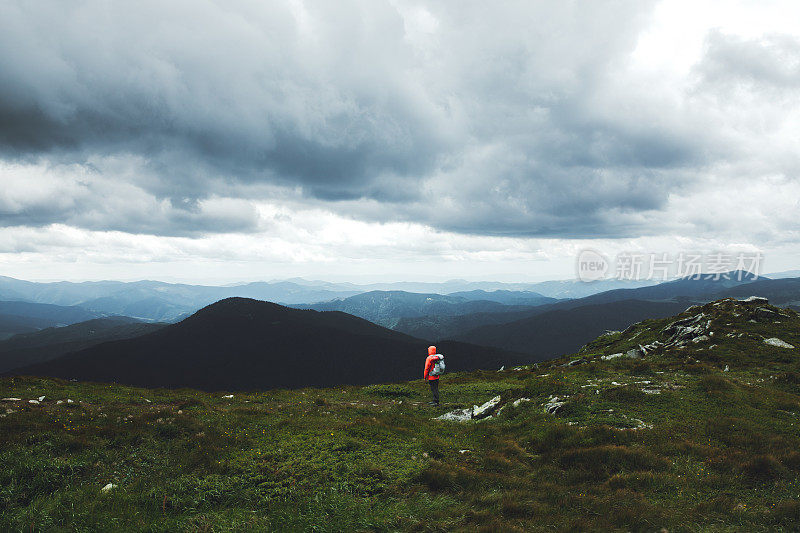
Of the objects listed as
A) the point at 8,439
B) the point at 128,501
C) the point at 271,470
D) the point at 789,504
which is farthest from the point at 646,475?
the point at 8,439

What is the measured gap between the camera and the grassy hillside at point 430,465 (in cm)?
842

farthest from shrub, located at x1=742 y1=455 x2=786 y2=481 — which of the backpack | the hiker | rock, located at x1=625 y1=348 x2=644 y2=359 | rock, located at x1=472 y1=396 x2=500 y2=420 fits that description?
rock, located at x1=625 y1=348 x2=644 y2=359

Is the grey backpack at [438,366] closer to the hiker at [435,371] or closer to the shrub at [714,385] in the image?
the hiker at [435,371]

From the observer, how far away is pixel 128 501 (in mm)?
9305

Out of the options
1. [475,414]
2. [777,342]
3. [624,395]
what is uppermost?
[777,342]

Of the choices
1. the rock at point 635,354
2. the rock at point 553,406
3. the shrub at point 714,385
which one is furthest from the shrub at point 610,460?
the rock at point 635,354

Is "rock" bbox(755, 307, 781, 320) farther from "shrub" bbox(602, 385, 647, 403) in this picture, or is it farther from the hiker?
the hiker

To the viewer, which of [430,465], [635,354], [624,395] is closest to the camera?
[430,465]

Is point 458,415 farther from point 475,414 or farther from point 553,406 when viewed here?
point 553,406

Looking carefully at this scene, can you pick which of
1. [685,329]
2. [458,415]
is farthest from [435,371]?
[685,329]

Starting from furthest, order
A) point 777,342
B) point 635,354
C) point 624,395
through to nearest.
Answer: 1. point 635,354
2. point 777,342
3. point 624,395

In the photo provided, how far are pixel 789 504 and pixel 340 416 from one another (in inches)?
624

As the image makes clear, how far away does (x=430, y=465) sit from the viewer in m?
11.3

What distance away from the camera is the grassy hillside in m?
8.42
